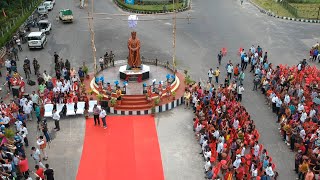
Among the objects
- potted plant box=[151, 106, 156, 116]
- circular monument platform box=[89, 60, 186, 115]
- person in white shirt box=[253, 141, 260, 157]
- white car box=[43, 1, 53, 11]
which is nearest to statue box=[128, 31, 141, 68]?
circular monument platform box=[89, 60, 186, 115]

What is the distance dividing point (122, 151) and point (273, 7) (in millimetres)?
36921

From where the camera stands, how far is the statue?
26.3m

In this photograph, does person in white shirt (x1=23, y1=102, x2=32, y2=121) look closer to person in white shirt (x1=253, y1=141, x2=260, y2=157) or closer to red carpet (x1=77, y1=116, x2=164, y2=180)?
red carpet (x1=77, y1=116, x2=164, y2=180)

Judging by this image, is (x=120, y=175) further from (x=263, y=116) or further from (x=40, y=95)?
(x=263, y=116)

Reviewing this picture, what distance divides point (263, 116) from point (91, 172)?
460 inches

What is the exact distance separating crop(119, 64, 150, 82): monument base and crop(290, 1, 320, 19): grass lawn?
27.1 metres

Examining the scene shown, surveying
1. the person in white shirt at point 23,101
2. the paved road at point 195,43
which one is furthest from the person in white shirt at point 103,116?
the person in white shirt at point 23,101

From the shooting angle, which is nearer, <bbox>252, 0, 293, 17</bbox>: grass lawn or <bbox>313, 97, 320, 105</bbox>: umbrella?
<bbox>313, 97, 320, 105</bbox>: umbrella

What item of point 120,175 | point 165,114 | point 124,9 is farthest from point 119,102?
point 124,9

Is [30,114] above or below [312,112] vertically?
below

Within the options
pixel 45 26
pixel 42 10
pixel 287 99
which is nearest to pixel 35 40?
pixel 45 26

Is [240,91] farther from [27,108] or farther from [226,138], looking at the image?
[27,108]

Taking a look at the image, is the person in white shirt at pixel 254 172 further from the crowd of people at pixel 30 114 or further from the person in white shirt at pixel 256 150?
the crowd of people at pixel 30 114

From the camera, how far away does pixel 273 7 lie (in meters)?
49.9
